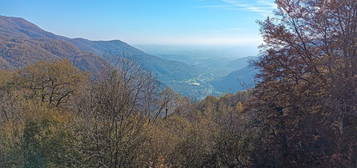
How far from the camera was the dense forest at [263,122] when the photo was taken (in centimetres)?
1079

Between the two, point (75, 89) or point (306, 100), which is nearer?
point (306, 100)

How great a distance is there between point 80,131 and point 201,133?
21.6 ft

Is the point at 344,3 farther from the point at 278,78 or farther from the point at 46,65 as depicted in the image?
the point at 46,65

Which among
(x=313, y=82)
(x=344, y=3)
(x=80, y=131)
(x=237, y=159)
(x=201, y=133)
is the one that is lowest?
(x=237, y=159)

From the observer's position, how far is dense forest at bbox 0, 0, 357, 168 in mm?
10789

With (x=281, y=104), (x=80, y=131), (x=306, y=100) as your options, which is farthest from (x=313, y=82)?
(x=80, y=131)

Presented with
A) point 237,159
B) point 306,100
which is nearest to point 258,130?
point 237,159

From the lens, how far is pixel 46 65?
1082 inches

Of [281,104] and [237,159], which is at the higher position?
[281,104]

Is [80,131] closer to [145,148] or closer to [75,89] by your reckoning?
[145,148]

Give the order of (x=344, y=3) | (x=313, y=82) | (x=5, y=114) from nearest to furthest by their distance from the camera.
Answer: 1. (x=344, y=3)
2. (x=313, y=82)
3. (x=5, y=114)

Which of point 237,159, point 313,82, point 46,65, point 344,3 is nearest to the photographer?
point 344,3

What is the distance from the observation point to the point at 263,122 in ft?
48.4

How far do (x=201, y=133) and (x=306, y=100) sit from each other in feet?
19.9
